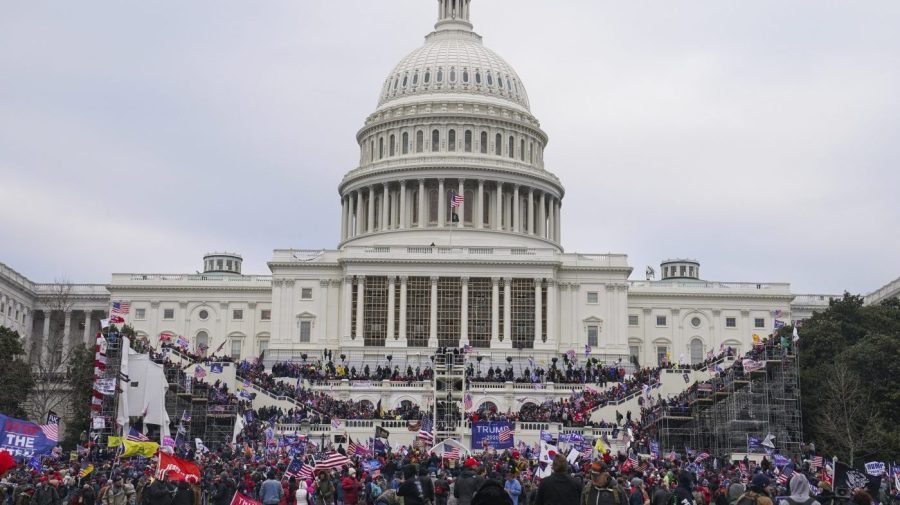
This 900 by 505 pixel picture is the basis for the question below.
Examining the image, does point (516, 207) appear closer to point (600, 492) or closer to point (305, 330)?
point (305, 330)

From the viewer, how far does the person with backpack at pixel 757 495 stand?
21.9 metres

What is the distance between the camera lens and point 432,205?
12900 cm

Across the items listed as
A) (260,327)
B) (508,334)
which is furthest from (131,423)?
(260,327)

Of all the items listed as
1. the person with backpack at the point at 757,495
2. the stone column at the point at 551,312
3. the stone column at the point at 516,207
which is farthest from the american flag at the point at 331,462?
the stone column at the point at 516,207

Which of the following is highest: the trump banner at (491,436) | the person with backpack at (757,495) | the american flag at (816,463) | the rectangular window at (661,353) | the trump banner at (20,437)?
the rectangular window at (661,353)

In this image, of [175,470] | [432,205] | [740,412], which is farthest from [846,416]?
[432,205]

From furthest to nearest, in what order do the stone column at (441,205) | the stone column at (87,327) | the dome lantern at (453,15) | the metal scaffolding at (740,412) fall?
1. the dome lantern at (453,15)
2. the stone column at (87,327)
3. the stone column at (441,205)
4. the metal scaffolding at (740,412)

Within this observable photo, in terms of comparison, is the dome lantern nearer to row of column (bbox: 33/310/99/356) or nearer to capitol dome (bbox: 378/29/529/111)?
capitol dome (bbox: 378/29/529/111)

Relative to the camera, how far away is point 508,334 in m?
110

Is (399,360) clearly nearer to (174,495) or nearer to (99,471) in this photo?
(99,471)

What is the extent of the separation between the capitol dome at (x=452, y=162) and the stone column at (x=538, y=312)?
32.6 feet

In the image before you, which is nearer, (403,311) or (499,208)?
(403,311)

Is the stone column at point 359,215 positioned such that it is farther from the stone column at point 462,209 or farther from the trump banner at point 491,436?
the trump banner at point 491,436

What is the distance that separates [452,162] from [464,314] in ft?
71.8
